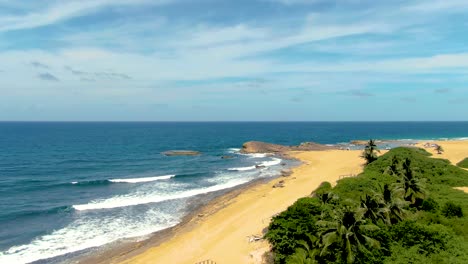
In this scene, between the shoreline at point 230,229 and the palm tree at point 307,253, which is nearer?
the palm tree at point 307,253

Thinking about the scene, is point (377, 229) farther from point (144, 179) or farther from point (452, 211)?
point (144, 179)

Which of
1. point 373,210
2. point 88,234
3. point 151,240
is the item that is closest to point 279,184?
point 151,240

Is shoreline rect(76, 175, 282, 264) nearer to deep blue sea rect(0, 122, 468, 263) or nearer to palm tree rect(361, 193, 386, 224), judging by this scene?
deep blue sea rect(0, 122, 468, 263)

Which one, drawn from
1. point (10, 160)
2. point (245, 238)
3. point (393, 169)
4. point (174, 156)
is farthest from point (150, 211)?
point (10, 160)

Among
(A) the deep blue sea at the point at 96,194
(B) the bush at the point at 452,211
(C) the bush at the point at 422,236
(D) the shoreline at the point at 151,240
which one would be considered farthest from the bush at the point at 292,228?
(A) the deep blue sea at the point at 96,194

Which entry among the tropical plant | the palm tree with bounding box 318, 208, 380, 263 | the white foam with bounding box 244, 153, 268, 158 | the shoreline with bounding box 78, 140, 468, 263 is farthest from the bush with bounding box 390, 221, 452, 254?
the white foam with bounding box 244, 153, 268, 158

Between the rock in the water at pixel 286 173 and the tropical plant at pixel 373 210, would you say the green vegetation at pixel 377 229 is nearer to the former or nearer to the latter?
the tropical plant at pixel 373 210

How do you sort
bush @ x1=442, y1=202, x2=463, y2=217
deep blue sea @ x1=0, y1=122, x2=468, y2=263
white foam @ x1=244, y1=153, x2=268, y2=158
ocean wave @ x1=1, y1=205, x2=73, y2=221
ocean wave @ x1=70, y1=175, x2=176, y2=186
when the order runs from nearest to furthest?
bush @ x1=442, y1=202, x2=463, y2=217
deep blue sea @ x1=0, y1=122, x2=468, y2=263
ocean wave @ x1=1, y1=205, x2=73, y2=221
ocean wave @ x1=70, y1=175, x2=176, y2=186
white foam @ x1=244, y1=153, x2=268, y2=158
